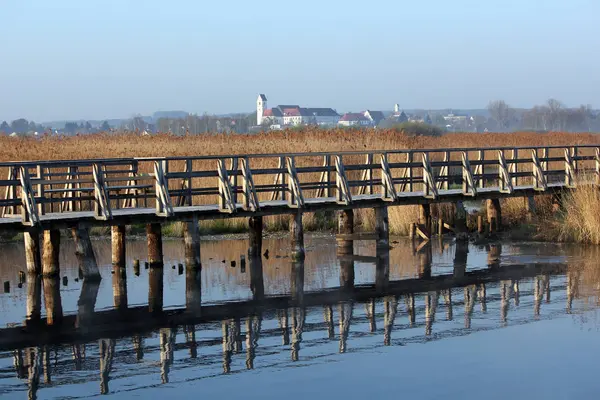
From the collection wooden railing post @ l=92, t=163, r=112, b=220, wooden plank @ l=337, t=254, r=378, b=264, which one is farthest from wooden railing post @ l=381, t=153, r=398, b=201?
wooden railing post @ l=92, t=163, r=112, b=220

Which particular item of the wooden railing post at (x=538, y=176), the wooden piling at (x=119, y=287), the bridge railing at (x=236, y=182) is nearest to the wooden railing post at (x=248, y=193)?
the bridge railing at (x=236, y=182)

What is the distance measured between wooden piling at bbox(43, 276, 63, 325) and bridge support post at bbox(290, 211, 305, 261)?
211 inches

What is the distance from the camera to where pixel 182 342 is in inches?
656

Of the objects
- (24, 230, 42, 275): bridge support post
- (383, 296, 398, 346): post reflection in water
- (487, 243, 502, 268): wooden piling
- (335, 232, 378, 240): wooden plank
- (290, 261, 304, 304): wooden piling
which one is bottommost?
(487, 243, 502, 268): wooden piling

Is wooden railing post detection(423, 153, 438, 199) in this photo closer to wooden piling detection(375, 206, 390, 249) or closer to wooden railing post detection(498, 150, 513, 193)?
wooden piling detection(375, 206, 390, 249)

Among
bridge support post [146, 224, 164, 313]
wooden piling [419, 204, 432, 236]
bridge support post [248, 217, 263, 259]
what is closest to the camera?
bridge support post [146, 224, 164, 313]

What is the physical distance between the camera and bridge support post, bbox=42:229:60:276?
858 inches

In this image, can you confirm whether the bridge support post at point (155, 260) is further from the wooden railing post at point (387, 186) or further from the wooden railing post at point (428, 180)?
the wooden railing post at point (428, 180)

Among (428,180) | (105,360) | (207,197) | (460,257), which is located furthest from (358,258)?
(105,360)

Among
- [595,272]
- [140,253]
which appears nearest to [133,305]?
[140,253]

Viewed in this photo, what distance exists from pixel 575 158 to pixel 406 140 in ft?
30.5

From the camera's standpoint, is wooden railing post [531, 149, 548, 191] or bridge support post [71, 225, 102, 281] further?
wooden railing post [531, 149, 548, 191]

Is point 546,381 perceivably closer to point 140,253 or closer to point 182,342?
point 182,342

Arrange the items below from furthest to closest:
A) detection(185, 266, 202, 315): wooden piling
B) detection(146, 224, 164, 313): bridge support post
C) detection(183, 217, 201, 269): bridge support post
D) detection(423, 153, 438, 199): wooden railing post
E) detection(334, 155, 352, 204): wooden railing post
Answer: detection(423, 153, 438, 199): wooden railing post
detection(334, 155, 352, 204): wooden railing post
detection(183, 217, 201, 269): bridge support post
detection(146, 224, 164, 313): bridge support post
detection(185, 266, 202, 315): wooden piling
